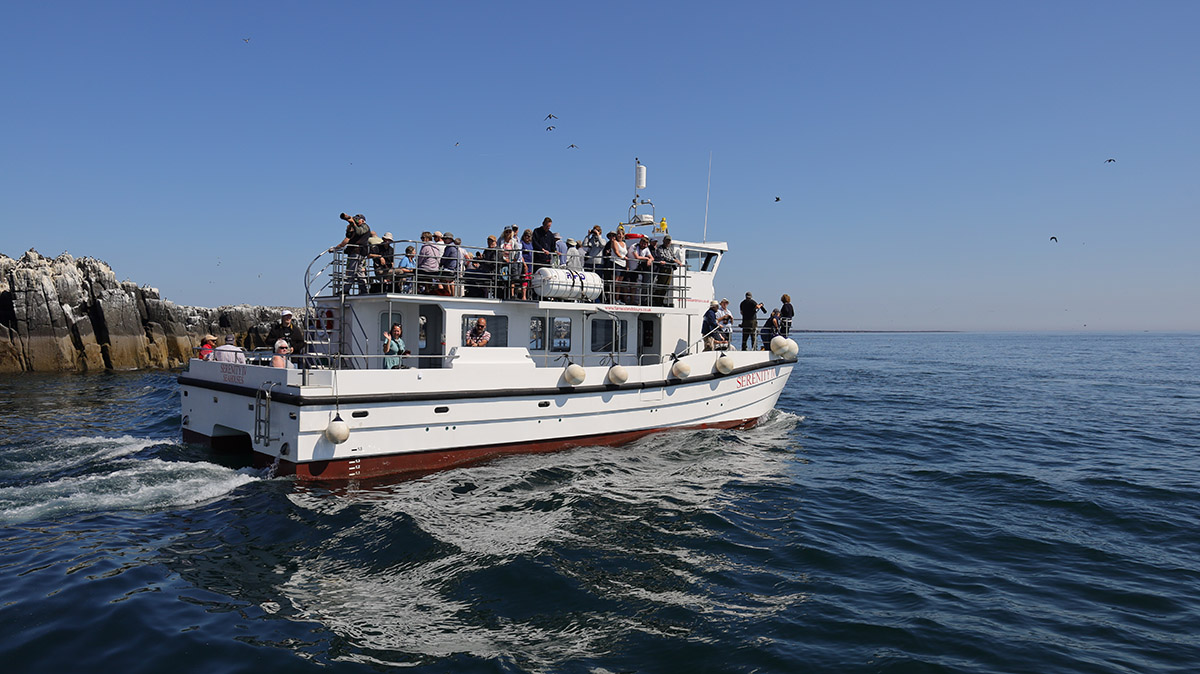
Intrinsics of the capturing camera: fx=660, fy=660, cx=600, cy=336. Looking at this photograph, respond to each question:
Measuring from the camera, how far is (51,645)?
5219 mm

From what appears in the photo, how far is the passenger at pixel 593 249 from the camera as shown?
44.3 feet

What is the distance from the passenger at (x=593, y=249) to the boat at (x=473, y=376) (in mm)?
173

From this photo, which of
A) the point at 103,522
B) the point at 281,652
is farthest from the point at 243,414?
the point at 281,652

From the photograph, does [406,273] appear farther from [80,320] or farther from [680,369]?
[80,320]

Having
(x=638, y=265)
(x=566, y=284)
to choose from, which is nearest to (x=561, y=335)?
(x=566, y=284)

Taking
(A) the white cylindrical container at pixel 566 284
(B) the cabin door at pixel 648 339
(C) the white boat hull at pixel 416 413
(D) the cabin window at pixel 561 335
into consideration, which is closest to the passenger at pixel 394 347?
(C) the white boat hull at pixel 416 413

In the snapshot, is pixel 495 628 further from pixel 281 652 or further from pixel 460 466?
pixel 460 466

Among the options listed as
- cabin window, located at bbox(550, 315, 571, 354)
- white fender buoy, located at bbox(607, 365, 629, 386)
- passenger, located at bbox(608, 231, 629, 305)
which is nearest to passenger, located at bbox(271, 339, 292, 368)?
cabin window, located at bbox(550, 315, 571, 354)

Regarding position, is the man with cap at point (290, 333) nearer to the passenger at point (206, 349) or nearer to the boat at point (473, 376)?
the boat at point (473, 376)

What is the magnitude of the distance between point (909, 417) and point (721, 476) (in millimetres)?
11010

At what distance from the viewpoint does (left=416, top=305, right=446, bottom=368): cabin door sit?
38.9ft

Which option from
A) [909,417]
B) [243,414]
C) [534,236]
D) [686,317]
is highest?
[534,236]

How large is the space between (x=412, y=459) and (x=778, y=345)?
890 cm

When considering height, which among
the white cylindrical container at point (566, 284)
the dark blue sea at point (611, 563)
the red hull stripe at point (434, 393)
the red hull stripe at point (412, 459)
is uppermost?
the white cylindrical container at point (566, 284)
